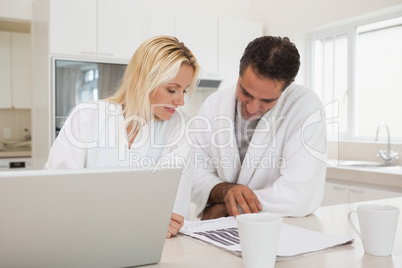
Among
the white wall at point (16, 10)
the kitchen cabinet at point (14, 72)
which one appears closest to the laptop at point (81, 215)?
the white wall at point (16, 10)

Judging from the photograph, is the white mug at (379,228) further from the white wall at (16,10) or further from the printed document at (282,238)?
the white wall at (16,10)

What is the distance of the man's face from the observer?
1449mm

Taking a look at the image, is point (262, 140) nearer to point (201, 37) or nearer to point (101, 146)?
point (101, 146)

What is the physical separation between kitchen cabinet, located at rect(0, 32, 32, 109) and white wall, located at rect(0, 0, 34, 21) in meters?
1.21

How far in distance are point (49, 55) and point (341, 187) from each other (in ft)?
8.08

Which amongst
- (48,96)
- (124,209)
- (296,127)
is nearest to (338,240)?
(124,209)

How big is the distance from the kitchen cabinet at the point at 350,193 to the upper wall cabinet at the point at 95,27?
2025 millimetres

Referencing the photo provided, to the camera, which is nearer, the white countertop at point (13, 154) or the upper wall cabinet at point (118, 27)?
the upper wall cabinet at point (118, 27)

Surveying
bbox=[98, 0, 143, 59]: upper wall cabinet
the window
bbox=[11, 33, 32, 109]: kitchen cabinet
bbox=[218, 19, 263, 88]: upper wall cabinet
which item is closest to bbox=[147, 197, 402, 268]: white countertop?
the window

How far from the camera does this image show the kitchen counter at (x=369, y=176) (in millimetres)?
2545

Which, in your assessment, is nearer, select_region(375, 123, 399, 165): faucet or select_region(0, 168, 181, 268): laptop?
select_region(0, 168, 181, 268): laptop

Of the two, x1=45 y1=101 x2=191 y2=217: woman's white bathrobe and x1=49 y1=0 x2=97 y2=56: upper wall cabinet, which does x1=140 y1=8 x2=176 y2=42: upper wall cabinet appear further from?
x1=45 y1=101 x2=191 y2=217: woman's white bathrobe

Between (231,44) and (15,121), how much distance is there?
2.86 meters

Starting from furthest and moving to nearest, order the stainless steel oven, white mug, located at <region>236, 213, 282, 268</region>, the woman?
1. the stainless steel oven
2. the woman
3. white mug, located at <region>236, 213, 282, 268</region>
